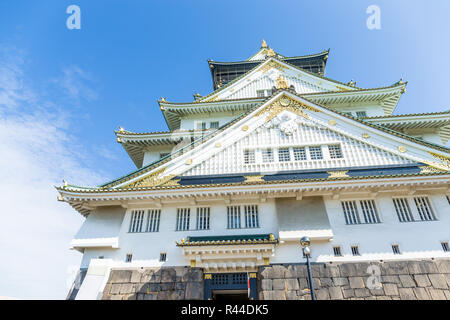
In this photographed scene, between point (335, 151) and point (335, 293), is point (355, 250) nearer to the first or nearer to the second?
point (335, 293)

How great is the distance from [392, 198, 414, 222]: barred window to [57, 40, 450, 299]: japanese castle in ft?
0.17

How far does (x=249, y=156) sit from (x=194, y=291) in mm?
8090

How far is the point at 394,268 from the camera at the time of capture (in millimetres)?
11961

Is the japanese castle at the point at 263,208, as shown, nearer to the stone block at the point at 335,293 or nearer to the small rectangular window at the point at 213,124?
the stone block at the point at 335,293

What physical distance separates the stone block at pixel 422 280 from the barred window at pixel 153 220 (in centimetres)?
1269

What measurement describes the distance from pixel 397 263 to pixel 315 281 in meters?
3.93

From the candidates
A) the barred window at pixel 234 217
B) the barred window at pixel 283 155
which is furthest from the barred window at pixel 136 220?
the barred window at pixel 283 155

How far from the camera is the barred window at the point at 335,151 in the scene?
50.9 ft

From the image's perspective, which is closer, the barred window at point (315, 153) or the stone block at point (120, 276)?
the stone block at point (120, 276)

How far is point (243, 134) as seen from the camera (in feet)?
54.9

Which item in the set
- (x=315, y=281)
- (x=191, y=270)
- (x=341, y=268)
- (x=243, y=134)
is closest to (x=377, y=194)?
(x=341, y=268)

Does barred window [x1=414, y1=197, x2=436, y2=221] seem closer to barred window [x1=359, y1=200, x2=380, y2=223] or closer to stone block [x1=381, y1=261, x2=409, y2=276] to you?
barred window [x1=359, y1=200, x2=380, y2=223]

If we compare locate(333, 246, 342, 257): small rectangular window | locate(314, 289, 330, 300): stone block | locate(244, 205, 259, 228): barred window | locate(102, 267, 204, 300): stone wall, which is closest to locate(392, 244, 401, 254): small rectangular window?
locate(333, 246, 342, 257): small rectangular window

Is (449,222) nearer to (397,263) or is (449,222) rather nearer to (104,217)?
(397,263)
